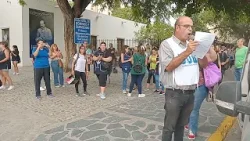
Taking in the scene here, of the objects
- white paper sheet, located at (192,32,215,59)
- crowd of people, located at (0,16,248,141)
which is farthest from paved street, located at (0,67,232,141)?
white paper sheet, located at (192,32,215,59)

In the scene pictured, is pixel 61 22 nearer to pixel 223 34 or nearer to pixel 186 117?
pixel 186 117

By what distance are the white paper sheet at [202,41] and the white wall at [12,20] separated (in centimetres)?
1531

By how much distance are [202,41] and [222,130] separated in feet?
9.39

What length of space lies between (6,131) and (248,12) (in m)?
10.1

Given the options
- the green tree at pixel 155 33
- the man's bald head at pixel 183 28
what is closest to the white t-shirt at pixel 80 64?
the man's bald head at pixel 183 28

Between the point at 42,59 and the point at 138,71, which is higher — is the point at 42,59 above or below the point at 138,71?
above

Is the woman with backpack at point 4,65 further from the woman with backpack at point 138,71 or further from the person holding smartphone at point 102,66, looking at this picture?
the woman with backpack at point 138,71

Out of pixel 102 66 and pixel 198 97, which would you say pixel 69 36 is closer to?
pixel 102 66

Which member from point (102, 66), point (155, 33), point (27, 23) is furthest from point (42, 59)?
point (155, 33)

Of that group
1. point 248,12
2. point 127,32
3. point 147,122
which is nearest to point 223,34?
point 127,32

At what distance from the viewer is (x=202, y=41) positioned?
9.73ft

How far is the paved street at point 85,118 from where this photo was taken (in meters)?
4.93

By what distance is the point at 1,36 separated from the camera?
18.2 metres

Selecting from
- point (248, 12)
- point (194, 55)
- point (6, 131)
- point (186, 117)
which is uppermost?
point (248, 12)
